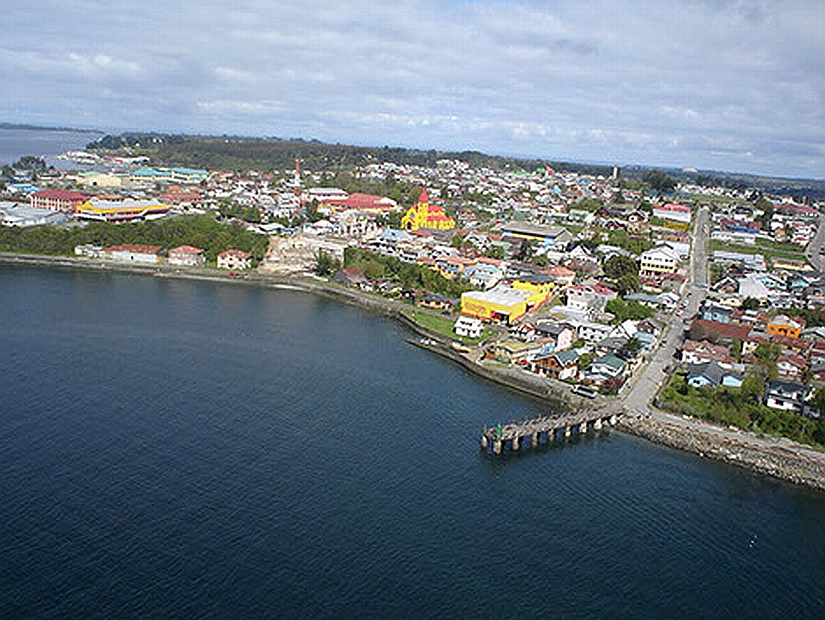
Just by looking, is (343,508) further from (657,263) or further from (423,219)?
(423,219)

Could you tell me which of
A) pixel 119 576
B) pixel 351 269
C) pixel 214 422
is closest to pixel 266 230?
pixel 351 269

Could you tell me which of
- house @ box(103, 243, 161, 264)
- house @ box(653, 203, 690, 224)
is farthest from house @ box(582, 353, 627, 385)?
house @ box(653, 203, 690, 224)

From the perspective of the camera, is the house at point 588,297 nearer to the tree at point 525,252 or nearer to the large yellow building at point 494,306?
the large yellow building at point 494,306

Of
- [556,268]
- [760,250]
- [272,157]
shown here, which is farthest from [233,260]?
[272,157]

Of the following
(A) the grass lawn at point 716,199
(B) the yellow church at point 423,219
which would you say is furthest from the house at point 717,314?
(A) the grass lawn at point 716,199

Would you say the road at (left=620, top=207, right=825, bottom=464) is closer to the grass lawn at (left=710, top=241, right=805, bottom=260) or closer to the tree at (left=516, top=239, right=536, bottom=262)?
the tree at (left=516, top=239, right=536, bottom=262)

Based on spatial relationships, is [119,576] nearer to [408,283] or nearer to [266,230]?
[408,283]
